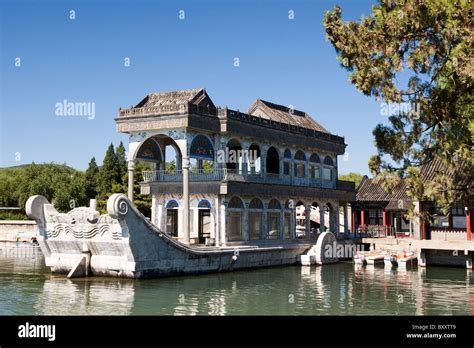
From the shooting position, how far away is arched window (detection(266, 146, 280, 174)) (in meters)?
33.1

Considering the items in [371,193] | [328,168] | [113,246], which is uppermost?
[328,168]

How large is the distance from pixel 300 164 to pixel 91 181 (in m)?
27.6

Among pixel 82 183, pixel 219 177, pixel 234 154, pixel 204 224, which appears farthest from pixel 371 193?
pixel 82 183

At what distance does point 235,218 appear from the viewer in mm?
29328

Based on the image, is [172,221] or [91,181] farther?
[91,181]

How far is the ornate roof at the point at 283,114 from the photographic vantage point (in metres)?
33.6

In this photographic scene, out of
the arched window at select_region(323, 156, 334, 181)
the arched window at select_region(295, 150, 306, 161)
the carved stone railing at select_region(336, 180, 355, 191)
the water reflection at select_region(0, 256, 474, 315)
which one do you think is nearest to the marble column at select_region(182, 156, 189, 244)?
the water reflection at select_region(0, 256, 474, 315)

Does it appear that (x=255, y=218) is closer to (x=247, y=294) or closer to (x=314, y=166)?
(x=314, y=166)

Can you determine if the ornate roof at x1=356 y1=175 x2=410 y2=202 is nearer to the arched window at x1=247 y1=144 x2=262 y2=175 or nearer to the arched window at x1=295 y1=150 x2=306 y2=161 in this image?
the arched window at x1=295 y1=150 x2=306 y2=161

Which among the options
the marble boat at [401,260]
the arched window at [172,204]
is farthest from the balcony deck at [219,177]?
the marble boat at [401,260]

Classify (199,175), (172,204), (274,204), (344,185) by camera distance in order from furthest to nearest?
(344,185) → (274,204) → (172,204) → (199,175)

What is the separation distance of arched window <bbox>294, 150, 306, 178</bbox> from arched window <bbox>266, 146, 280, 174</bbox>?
128 centimetres

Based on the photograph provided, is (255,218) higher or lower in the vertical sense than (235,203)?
lower
